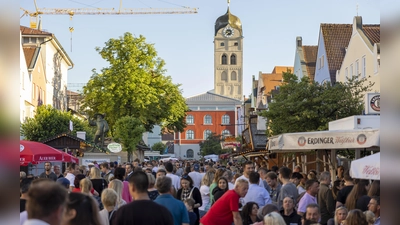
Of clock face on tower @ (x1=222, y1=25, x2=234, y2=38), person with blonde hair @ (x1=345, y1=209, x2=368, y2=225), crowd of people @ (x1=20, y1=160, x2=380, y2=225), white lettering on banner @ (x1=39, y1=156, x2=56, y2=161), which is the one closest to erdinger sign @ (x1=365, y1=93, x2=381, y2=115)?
crowd of people @ (x1=20, y1=160, x2=380, y2=225)

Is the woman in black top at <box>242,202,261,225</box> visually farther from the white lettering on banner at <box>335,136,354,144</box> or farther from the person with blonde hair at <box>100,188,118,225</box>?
the white lettering on banner at <box>335,136,354,144</box>

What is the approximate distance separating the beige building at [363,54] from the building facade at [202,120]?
103 meters

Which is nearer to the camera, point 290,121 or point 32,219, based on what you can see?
point 32,219

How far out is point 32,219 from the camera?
3953 mm

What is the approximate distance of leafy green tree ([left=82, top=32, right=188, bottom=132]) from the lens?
59.5m

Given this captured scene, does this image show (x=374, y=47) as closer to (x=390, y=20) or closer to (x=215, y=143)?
(x=390, y=20)

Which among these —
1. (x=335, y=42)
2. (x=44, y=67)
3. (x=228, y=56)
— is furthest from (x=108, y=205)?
(x=228, y=56)

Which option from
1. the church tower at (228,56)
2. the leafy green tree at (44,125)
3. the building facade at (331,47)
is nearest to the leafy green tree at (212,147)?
the church tower at (228,56)

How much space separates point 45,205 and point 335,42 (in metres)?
44.3

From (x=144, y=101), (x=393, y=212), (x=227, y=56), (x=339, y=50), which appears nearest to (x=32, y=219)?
(x=393, y=212)

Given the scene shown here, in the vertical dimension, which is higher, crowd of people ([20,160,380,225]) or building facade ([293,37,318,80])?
building facade ([293,37,318,80])

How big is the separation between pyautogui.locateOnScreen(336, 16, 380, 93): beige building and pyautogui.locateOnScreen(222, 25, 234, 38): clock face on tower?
5062 inches

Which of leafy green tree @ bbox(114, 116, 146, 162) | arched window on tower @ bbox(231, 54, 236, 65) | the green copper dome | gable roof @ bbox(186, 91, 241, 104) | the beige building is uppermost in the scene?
the green copper dome

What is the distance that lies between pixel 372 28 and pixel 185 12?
9260 cm
